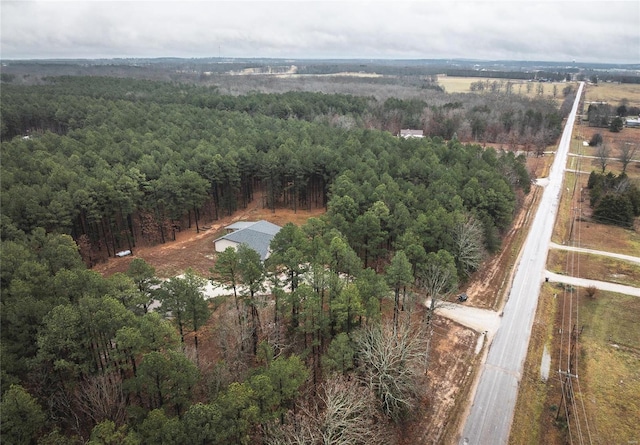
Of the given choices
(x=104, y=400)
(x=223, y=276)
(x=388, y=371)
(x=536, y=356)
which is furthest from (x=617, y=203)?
(x=104, y=400)

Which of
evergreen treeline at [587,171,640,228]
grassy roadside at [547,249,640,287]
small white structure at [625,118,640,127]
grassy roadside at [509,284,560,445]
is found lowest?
grassy roadside at [509,284,560,445]

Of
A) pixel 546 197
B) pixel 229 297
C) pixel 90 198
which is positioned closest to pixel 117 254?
pixel 90 198

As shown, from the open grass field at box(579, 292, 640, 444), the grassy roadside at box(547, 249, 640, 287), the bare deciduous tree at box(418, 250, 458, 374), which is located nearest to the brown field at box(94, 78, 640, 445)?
the open grass field at box(579, 292, 640, 444)

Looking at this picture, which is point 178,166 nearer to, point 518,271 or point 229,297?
point 229,297

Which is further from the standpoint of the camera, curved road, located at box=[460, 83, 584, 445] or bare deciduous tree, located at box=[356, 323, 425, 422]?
curved road, located at box=[460, 83, 584, 445]

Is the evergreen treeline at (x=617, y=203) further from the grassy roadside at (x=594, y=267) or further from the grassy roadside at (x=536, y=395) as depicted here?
the grassy roadside at (x=536, y=395)

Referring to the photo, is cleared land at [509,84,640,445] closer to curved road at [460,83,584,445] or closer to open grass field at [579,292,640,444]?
open grass field at [579,292,640,444]

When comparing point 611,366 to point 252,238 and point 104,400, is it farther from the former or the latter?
point 252,238

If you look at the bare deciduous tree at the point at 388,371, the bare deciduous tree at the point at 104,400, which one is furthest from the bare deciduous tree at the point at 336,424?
the bare deciduous tree at the point at 104,400
